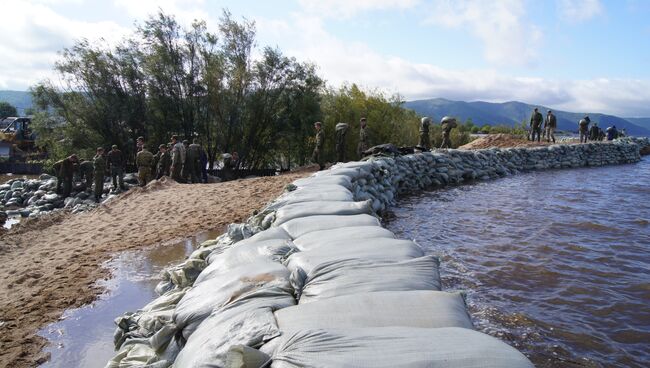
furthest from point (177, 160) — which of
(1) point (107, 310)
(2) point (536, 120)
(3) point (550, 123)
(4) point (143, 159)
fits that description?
(3) point (550, 123)

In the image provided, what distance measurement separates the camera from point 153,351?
2.50 metres

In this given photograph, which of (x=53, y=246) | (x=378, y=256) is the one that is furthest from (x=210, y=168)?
(x=378, y=256)

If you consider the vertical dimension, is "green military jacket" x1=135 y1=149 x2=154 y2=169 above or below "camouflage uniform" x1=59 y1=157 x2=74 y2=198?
above

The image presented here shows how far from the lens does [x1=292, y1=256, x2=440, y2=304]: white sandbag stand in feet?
8.02

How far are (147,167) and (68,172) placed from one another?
2671mm

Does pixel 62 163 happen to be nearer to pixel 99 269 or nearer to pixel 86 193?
pixel 86 193

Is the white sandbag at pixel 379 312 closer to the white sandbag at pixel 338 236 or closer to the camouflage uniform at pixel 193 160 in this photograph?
the white sandbag at pixel 338 236

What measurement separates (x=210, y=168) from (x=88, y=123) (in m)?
4.83

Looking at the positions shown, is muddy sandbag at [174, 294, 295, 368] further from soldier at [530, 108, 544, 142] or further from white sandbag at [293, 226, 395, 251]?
soldier at [530, 108, 544, 142]

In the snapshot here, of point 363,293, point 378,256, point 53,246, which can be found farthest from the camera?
point 53,246

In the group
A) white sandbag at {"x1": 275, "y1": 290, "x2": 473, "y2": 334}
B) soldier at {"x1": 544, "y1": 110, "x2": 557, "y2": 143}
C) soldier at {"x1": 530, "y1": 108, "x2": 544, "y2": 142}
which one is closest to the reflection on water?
white sandbag at {"x1": 275, "y1": 290, "x2": 473, "y2": 334}

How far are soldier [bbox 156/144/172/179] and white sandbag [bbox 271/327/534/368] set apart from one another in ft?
36.6

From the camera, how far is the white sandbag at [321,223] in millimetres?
3805

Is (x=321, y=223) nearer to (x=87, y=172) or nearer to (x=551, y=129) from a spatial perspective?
(x=87, y=172)
